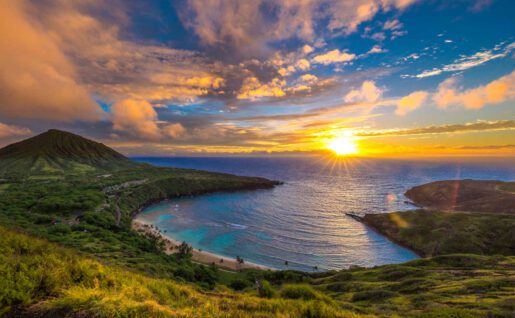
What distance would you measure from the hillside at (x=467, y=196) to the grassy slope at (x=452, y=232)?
3508cm

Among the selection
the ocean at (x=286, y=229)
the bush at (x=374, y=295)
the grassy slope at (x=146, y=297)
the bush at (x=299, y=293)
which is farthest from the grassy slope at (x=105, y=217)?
the bush at (x=374, y=295)

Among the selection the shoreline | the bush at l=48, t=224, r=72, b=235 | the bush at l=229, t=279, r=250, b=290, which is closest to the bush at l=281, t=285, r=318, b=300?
the bush at l=229, t=279, r=250, b=290

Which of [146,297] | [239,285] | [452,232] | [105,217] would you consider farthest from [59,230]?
[452,232]

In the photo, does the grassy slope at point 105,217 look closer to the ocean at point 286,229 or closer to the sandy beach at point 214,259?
the sandy beach at point 214,259

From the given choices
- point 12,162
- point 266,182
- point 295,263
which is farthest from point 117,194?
point 12,162

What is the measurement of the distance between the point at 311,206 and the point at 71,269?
10541cm

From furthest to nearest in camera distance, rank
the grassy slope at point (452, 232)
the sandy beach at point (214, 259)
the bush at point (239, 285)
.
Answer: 1. the grassy slope at point (452, 232)
2. the sandy beach at point (214, 259)
3. the bush at point (239, 285)

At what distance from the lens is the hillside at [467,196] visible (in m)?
85.7

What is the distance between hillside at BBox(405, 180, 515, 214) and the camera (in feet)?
281

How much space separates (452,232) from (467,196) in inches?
2727

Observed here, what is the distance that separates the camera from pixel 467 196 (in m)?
105

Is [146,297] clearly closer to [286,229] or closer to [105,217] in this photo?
[105,217]

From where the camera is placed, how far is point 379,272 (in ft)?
109

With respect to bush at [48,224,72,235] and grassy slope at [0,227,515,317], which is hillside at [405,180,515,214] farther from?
bush at [48,224,72,235]
